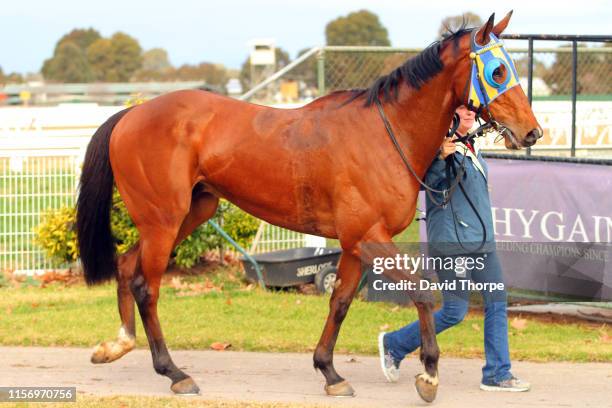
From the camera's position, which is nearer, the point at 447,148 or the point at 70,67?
the point at 447,148

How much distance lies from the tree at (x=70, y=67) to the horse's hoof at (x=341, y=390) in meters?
82.9

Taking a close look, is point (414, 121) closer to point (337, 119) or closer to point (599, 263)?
point (337, 119)

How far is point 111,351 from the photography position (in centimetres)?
634

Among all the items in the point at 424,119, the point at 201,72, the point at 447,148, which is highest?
the point at 201,72

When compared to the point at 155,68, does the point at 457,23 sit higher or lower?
lower

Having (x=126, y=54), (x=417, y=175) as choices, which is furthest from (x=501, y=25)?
(x=126, y=54)

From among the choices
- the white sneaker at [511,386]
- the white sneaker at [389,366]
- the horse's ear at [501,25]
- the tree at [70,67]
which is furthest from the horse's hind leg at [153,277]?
the tree at [70,67]

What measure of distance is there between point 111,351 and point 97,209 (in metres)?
1.01

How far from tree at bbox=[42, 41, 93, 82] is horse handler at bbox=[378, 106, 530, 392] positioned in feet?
272

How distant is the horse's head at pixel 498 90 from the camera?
5551 millimetres

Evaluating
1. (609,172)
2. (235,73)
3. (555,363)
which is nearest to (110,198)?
(555,363)

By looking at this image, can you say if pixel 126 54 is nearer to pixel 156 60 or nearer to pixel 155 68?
pixel 155 68

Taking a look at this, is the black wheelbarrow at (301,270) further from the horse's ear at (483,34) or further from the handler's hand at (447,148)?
the horse's ear at (483,34)

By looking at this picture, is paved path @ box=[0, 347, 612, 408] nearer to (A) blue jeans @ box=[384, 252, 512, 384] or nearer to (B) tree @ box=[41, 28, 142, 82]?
(A) blue jeans @ box=[384, 252, 512, 384]
